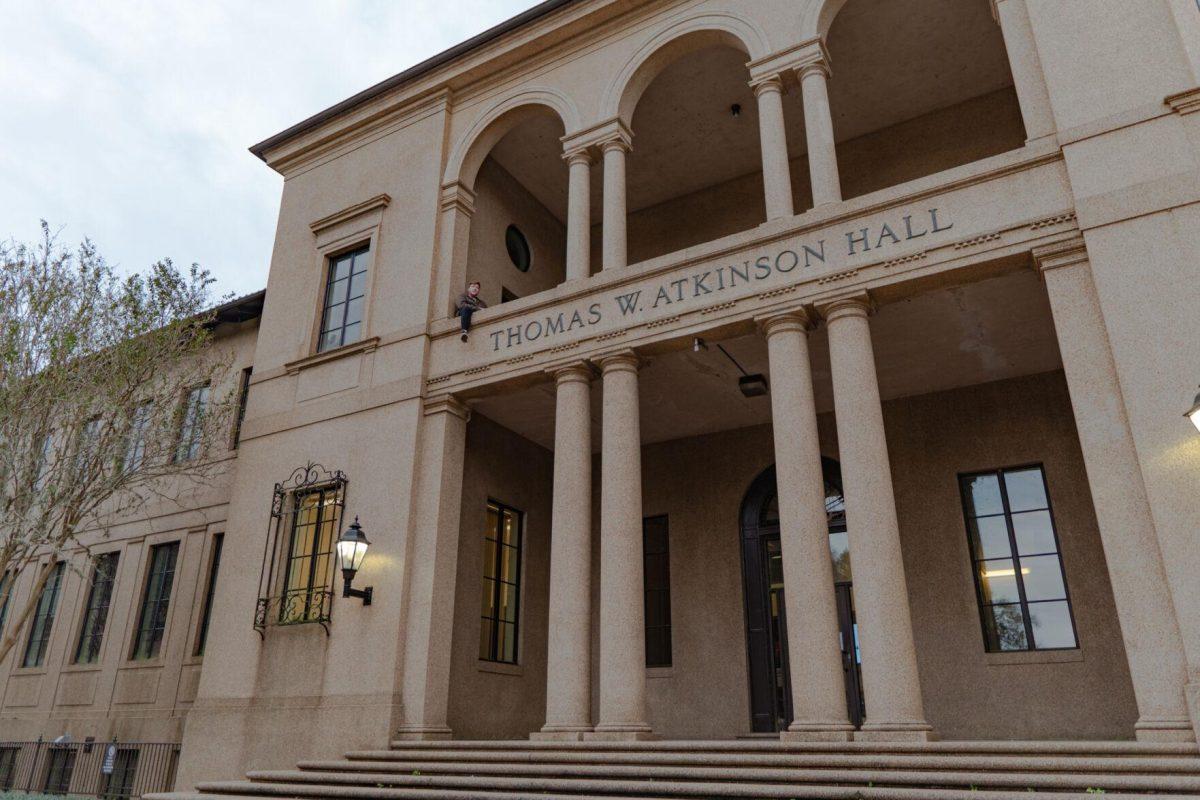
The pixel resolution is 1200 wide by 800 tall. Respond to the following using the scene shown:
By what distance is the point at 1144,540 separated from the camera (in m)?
7.77

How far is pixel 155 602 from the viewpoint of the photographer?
56.9 feet

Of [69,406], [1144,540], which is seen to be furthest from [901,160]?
[69,406]

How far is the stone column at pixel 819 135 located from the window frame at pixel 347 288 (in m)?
7.56

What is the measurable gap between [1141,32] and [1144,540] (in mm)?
5563

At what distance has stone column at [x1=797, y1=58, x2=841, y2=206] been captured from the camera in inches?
424

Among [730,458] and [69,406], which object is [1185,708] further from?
[69,406]

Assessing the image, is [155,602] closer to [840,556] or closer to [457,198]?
[457,198]

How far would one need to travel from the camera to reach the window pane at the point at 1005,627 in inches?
461

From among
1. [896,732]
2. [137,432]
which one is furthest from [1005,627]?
[137,432]

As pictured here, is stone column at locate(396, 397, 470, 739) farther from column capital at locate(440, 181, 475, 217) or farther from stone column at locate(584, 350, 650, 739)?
column capital at locate(440, 181, 475, 217)

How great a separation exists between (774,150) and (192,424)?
11894mm

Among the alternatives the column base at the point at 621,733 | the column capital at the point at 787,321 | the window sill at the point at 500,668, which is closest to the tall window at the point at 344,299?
the window sill at the point at 500,668

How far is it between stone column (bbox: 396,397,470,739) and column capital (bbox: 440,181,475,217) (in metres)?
3.54

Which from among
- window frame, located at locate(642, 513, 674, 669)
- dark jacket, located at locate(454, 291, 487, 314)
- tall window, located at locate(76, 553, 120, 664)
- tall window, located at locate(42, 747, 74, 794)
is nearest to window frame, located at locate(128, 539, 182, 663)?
tall window, located at locate(76, 553, 120, 664)
